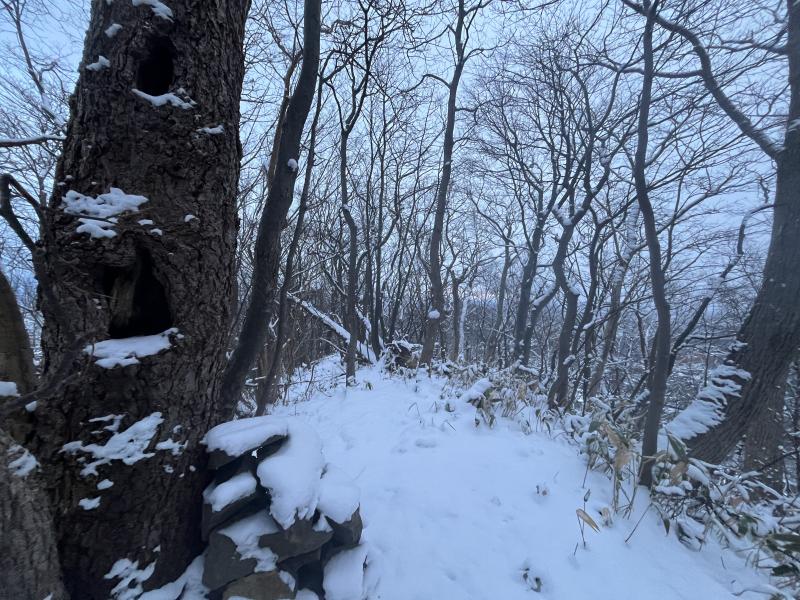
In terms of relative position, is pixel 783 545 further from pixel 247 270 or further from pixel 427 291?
pixel 427 291

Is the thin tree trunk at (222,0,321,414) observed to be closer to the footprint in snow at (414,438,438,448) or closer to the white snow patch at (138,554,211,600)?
the white snow patch at (138,554,211,600)

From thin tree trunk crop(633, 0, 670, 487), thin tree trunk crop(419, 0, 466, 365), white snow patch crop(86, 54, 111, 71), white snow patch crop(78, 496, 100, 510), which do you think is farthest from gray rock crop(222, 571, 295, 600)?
thin tree trunk crop(419, 0, 466, 365)

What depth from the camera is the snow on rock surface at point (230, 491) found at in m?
1.30

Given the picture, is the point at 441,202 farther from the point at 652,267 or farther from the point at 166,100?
the point at 166,100

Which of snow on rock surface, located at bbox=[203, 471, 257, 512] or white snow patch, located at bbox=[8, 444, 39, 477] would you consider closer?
white snow patch, located at bbox=[8, 444, 39, 477]

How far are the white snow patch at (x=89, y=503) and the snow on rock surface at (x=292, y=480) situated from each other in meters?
0.52

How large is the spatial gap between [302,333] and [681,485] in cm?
746

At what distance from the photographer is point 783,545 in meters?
1.72

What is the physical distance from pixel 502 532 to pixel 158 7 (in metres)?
3.00

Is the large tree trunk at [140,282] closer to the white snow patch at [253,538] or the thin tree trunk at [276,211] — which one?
the white snow patch at [253,538]

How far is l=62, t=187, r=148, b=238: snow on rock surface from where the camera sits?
1.14 meters

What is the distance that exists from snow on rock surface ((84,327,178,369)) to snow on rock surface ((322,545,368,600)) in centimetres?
120

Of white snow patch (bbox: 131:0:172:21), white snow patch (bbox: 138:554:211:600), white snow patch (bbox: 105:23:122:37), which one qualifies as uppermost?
white snow patch (bbox: 131:0:172:21)

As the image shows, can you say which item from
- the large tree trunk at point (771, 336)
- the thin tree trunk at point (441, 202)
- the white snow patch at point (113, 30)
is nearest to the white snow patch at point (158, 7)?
the white snow patch at point (113, 30)
